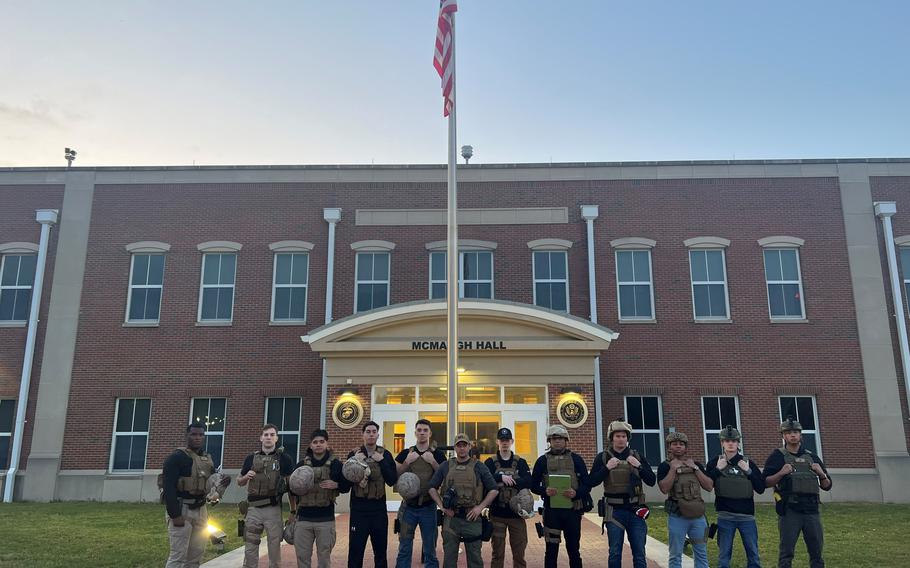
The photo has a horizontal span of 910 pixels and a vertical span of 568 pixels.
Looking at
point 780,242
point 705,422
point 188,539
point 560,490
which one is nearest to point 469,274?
point 705,422

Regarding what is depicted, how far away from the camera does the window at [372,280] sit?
1855cm

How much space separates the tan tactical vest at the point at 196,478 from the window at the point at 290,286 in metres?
10.3

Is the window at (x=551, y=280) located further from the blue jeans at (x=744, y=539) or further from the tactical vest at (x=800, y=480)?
the blue jeans at (x=744, y=539)

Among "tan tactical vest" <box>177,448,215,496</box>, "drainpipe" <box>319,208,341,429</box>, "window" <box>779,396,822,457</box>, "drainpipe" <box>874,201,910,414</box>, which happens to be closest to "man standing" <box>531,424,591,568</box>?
"tan tactical vest" <box>177,448,215,496</box>

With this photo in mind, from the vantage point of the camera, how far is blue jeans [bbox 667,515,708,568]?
801cm

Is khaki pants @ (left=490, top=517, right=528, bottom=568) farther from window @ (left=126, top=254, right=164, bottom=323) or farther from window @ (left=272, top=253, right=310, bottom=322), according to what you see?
window @ (left=126, top=254, right=164, bottom=323)

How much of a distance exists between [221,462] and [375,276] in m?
6.47

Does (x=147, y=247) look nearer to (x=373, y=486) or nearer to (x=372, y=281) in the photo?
(x=372, y=281)

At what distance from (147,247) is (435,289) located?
8.34 meters

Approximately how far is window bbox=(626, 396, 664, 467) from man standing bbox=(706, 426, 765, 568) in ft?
30.2

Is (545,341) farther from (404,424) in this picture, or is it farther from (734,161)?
(734,161)

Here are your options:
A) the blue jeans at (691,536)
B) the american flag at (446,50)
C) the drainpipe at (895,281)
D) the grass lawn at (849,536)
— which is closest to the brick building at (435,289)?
the drainpipe at (895,281)

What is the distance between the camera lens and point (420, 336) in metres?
15.8

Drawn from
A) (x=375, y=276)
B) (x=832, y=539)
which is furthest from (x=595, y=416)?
(x=375, y=276)
